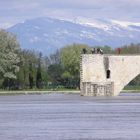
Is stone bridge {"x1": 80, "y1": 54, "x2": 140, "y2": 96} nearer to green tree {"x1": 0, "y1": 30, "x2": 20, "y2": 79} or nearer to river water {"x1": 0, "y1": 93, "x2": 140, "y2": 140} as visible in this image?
green tree {"x1": 0, "y1": 30, "x2": 20, "y2": 79}

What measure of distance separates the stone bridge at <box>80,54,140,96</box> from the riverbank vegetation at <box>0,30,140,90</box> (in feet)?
63.6

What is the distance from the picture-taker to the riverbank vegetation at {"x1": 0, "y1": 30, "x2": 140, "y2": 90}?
12381 centimetres

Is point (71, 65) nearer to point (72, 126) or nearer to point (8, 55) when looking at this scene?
point (8, 55)

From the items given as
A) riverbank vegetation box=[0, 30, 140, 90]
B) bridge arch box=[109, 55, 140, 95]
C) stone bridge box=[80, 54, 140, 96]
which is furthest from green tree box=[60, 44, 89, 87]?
stone bridge box=[80, 54, 140, 96]

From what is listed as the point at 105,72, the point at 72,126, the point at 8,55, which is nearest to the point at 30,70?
the point at 8,55

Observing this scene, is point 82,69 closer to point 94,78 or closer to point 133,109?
point 94,78

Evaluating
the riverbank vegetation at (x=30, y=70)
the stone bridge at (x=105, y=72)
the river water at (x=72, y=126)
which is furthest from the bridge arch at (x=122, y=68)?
the river water at (x=72, y=126)

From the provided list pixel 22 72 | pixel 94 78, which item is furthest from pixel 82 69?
pixel 22 72

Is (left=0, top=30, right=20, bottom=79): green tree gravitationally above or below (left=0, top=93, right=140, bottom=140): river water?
above

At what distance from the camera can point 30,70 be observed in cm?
13512

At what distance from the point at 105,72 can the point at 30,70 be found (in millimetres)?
32158

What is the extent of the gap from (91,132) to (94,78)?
58.3 metres

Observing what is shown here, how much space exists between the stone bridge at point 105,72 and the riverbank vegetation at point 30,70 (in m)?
19.4

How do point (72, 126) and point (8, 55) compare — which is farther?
point (8, 55)
